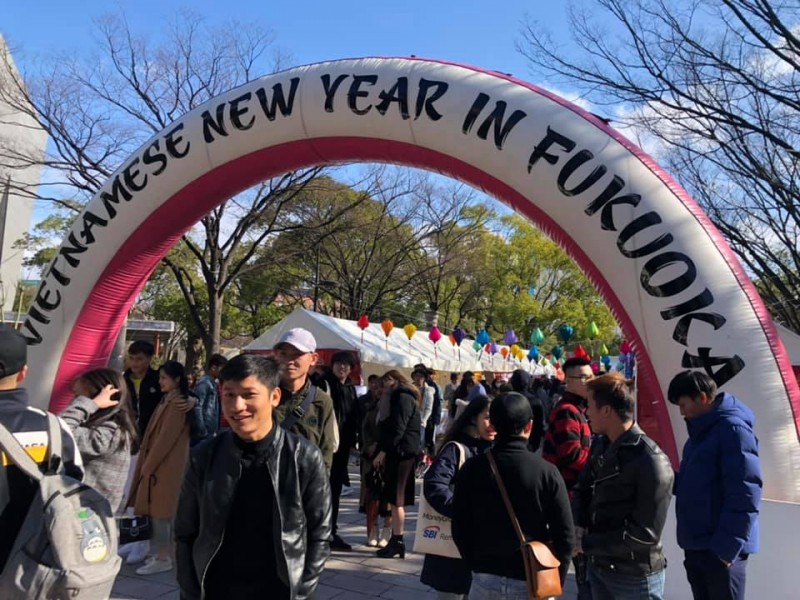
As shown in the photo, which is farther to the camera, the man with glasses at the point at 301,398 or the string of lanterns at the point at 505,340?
the string of lanterns at the point at 505,340

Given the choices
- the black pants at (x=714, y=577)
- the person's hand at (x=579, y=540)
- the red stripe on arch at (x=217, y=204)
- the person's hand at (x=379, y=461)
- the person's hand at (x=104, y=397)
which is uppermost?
the red stripe on arch at (x=217, y=204)

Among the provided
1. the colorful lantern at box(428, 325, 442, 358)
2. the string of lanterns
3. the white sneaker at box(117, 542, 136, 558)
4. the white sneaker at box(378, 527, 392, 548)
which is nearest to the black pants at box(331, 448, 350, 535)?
the white sneaker at box(378, 527, 392, 548)

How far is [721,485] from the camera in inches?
122

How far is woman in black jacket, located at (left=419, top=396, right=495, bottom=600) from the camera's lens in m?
2.93

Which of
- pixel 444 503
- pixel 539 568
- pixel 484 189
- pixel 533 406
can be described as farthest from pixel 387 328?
pixel 539 568

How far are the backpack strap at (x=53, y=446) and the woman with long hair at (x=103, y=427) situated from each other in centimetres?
140

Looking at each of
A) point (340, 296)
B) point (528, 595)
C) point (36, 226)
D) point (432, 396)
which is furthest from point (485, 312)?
point (528, 595)

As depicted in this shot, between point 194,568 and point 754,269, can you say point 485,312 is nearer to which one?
point 754,269

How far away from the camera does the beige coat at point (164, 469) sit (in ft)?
15.9

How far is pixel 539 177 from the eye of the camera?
498cm

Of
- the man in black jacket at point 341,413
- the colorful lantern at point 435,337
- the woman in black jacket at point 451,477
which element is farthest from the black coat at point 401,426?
the colorful lantern at point 435,337

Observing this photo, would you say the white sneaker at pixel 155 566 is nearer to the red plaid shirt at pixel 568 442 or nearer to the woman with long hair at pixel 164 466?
the woman with long hair at pixel 164 466

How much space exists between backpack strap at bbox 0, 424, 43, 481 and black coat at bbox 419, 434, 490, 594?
1.57 meters

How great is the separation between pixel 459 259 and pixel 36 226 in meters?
20.9
